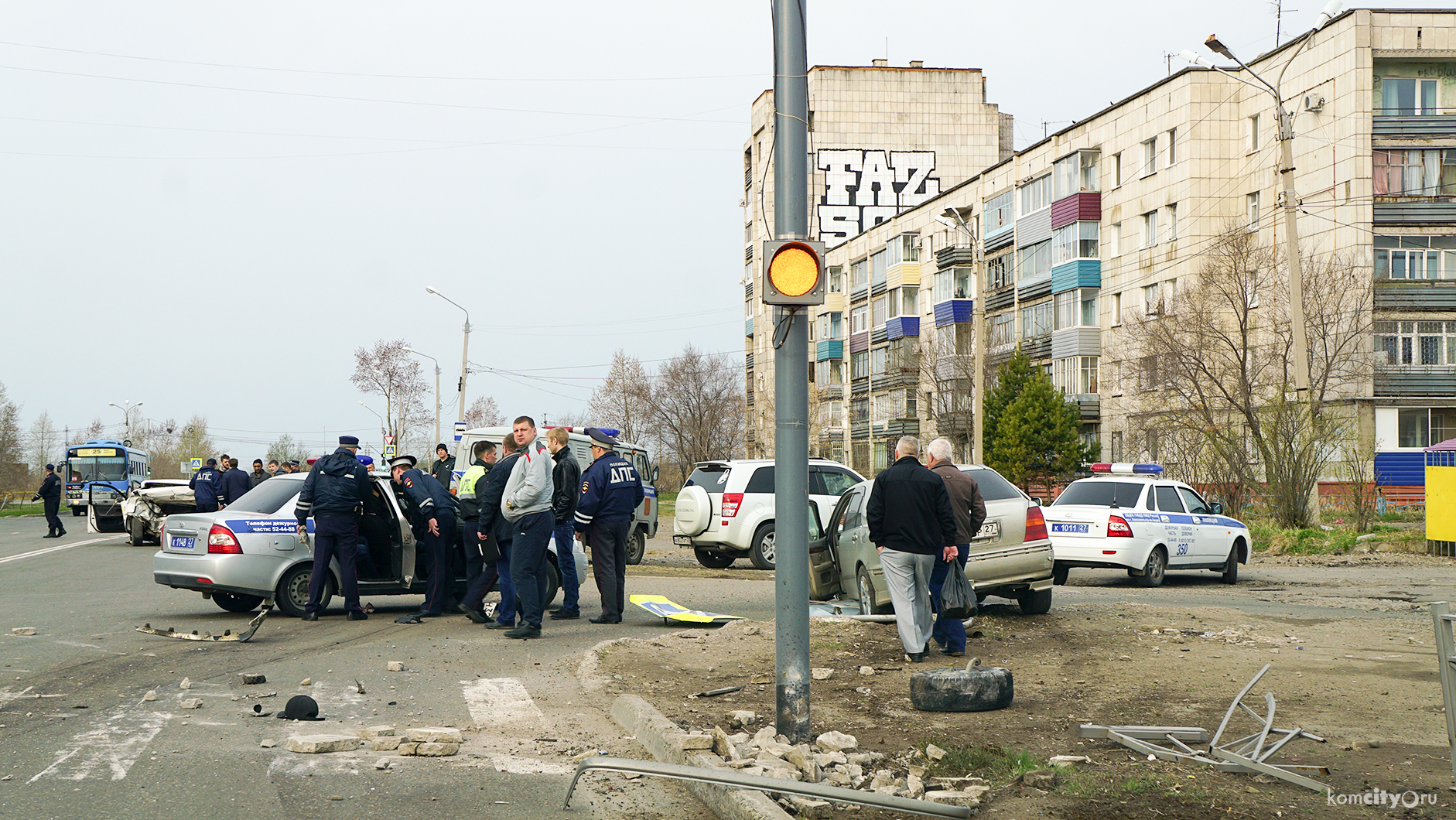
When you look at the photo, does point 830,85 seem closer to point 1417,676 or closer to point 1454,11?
Answer: point 1454,11

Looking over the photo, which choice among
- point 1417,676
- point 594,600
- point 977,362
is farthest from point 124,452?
point 1417,676

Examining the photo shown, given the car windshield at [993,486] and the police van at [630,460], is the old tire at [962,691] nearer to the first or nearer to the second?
the car windshield at [993,486]

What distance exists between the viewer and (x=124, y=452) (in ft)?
176

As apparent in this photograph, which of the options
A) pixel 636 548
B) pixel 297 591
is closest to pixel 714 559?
pixel 636 548

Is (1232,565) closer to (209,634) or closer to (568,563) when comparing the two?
(568,563)

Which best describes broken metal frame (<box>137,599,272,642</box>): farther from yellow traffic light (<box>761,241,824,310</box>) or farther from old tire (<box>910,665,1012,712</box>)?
yellow traffic light (<box>761,241,824,310</box>)

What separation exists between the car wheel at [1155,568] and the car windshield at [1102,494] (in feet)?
2.80

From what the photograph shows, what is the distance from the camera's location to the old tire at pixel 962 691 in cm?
745

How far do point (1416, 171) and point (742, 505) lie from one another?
30914mm

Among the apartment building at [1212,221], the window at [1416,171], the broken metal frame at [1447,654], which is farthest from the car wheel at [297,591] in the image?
the window at [1416,171]

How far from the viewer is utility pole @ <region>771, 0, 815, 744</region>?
6.68 metres

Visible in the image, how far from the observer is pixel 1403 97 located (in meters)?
39.0

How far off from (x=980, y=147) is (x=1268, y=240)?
4002cm

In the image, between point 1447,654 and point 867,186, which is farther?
point 867,186
